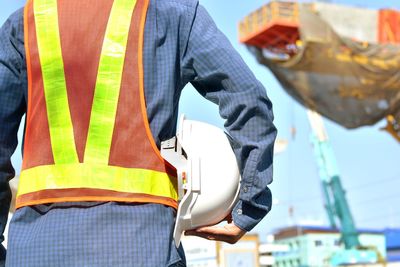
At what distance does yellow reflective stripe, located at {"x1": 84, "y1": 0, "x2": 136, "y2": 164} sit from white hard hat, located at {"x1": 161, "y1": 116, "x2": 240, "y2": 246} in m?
0.12

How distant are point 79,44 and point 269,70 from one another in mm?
25558

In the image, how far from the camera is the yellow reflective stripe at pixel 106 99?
1603mm

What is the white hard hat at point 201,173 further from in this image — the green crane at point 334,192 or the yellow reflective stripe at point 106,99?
the green crane at point 334,192

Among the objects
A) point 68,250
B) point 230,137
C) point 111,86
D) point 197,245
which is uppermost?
point 111,86

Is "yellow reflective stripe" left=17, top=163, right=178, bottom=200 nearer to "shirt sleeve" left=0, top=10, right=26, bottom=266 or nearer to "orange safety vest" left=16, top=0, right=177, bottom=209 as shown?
"orange safety vest" left=16, top=0, right=177, bottom=209

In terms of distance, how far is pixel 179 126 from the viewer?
161cm

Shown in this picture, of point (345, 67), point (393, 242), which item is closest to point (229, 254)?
point (345, 67)

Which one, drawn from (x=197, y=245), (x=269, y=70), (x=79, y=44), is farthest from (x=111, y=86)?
(x=269, y=70)

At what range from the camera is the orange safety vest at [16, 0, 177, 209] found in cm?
159

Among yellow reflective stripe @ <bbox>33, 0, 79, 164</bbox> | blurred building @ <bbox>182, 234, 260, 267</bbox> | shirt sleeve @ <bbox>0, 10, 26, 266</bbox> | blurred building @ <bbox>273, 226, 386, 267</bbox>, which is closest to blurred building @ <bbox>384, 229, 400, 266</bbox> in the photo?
blurred building @ <bbox>273, 226, 386, 267</bbox>

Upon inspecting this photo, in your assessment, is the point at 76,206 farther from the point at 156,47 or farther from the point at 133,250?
the point at 156,47

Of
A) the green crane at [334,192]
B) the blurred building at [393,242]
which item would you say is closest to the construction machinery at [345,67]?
the green crane at [334,192]

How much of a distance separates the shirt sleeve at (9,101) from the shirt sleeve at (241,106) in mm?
388

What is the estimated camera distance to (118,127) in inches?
63.0
